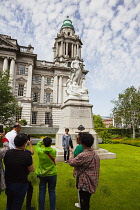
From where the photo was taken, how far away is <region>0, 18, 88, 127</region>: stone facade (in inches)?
1225

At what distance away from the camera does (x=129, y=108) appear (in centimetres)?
2858

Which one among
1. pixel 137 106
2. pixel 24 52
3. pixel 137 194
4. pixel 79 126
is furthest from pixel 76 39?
pixel 137 194

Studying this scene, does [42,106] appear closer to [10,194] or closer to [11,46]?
[11,46]

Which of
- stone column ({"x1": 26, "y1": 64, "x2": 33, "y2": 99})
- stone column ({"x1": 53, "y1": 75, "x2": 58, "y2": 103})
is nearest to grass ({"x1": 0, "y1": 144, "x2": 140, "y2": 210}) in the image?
stone column ({"x1": 26, "y1": 64, "x2": 33, "y2": 99})

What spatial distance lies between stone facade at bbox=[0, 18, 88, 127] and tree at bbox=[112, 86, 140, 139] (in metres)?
13.1

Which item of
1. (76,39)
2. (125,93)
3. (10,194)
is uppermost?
(76,39)

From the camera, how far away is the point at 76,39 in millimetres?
46250

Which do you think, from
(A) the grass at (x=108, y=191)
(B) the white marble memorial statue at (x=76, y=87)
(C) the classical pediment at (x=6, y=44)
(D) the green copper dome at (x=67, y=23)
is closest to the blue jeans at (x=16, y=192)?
(A) the grass at (x=108, y=191)

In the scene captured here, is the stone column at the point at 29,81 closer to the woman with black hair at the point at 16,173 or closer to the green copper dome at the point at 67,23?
the green copper dome at the point at 67,23

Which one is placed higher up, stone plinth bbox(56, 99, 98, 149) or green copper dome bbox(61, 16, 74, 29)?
green copper dome bbox(61, 16, 74, 29)

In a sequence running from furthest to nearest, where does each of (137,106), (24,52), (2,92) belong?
1. (24,52)
2. (137,106)
3. (2,92)

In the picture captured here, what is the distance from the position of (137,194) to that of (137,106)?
26.1 meters

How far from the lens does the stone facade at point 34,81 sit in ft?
102

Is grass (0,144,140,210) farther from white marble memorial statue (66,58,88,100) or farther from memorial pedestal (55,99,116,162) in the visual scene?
white marble memorial statue (66,58,88,100)
